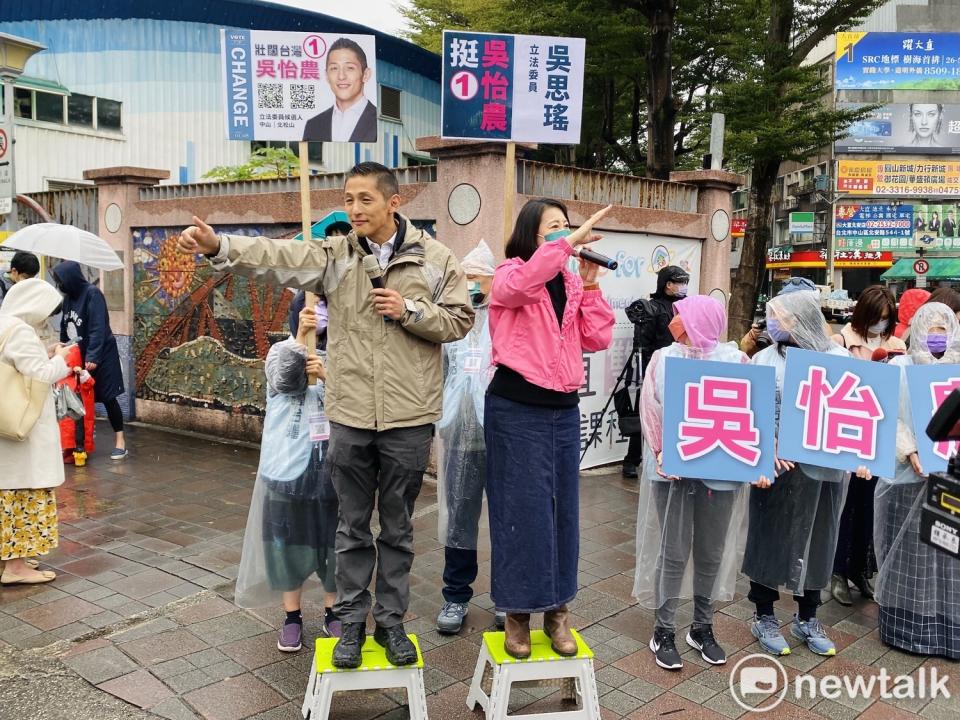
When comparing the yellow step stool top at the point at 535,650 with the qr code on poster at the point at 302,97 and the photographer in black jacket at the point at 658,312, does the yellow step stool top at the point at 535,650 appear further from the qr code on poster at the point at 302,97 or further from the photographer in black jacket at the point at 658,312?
the photographer in black jacket at the point at 658,312

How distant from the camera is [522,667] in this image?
3.17m

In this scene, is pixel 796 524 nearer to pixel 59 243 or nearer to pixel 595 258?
pixel 595 258

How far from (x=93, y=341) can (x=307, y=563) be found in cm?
457

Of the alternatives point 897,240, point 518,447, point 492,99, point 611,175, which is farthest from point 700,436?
point 897,240

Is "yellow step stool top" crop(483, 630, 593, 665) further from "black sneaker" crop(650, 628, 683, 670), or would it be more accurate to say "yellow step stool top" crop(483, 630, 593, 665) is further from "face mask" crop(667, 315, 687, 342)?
"face mask" crop(667, 315, 687, 342)

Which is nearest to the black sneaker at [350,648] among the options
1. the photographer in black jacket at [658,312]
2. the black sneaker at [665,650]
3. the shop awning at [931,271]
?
the black sneaker at [665,650]

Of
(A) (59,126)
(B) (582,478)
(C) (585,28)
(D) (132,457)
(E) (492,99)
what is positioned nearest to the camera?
(E) (492,99)

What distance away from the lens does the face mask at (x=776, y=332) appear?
4039 millimetres

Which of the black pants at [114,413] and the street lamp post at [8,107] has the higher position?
the street lamp post at [8,107]

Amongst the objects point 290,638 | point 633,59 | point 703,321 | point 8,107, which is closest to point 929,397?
point 703,321

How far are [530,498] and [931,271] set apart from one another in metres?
34.7

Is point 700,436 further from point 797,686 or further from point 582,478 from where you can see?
point 582,478

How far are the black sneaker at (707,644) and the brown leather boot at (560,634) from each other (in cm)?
90

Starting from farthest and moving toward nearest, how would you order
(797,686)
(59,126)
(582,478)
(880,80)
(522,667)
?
1. (880,80)
2. (59,126)
3. (582,478)
4. (797,686)
5. (522,667)
